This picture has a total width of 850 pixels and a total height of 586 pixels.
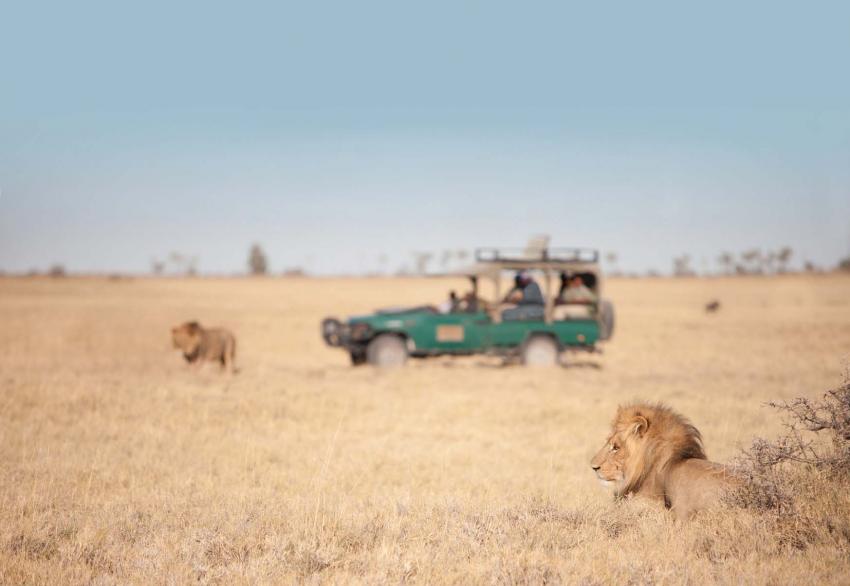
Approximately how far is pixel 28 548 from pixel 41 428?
5.10 meters

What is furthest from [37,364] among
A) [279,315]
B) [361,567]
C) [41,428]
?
[279,315]

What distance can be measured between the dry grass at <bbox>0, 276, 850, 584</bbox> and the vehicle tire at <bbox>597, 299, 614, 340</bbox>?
3.14 ft

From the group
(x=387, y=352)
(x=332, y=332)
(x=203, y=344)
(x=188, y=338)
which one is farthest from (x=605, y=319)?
(x=188, y=338)

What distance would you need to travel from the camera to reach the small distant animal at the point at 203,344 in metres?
15.3

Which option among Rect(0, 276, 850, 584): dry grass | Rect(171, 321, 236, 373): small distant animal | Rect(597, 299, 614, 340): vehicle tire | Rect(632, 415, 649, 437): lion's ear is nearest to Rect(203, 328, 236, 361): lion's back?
Rect(171, 321, 236, 373): small distant animal

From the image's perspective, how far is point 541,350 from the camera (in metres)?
16.6

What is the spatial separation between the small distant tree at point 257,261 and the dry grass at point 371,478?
109056 mm

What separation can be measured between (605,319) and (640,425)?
11005 mm

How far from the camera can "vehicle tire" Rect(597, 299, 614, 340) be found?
16.6 metres

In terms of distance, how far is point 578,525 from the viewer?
5.39 meters

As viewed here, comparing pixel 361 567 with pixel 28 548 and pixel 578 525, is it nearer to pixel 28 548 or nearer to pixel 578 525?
pixel 578 525

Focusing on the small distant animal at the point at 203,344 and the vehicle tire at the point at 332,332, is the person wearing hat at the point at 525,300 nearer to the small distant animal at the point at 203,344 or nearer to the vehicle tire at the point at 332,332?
the vehicle tire at the point at 332,332

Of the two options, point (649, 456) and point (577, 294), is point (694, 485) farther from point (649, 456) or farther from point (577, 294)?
point (577, 294)

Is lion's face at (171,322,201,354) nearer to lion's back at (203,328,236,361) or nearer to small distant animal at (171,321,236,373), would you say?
small distant animal at (171,321,236,373)
